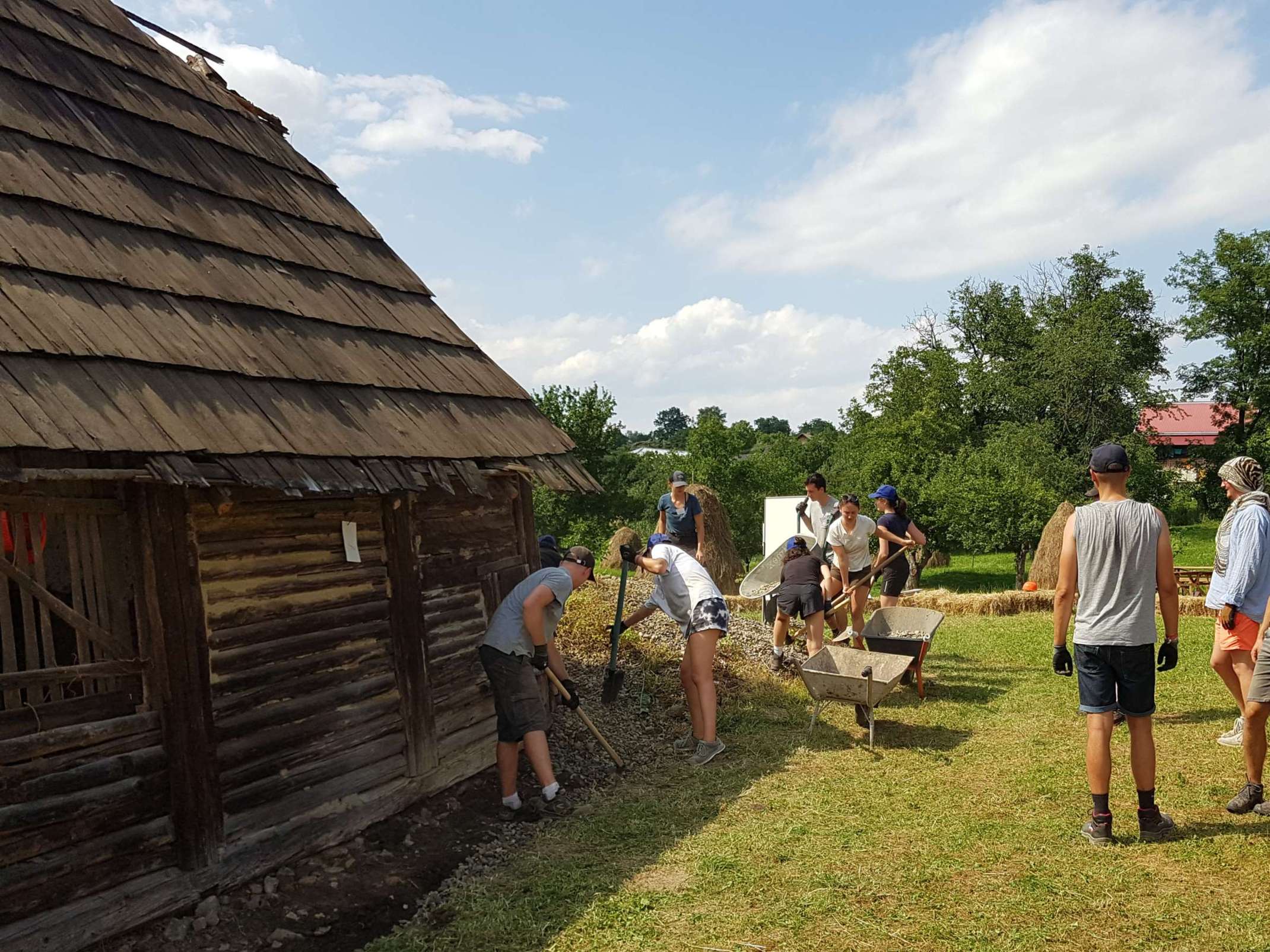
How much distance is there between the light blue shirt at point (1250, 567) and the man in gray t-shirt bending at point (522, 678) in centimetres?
397

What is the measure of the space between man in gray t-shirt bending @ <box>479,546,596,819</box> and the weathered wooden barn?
0.48 metres

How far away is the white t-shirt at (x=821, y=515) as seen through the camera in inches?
375

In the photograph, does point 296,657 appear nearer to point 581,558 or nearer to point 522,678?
point 522,678

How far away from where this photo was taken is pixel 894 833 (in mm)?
5117

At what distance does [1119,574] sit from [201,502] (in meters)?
4.74

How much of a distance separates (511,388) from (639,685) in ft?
10.5

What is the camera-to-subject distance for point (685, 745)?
7219 mm

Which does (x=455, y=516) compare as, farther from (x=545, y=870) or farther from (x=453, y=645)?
(x=545, y=870)

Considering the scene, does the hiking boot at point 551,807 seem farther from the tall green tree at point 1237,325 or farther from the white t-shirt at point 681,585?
the tall green tree at point 1237,325

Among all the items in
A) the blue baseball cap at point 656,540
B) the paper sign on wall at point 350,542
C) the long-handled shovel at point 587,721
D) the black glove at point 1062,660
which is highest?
the paper sign on wall at point 350,542

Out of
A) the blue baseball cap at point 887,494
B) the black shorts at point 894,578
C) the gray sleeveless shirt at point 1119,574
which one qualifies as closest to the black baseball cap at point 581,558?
the gray sleeveless shirt at point 1119,574

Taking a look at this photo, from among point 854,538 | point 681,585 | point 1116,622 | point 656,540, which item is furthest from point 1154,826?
point 854,538

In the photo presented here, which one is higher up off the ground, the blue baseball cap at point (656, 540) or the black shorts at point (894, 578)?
the blue baseball cap at point (656, 540)

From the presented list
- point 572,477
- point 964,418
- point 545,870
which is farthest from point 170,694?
point 964,418
